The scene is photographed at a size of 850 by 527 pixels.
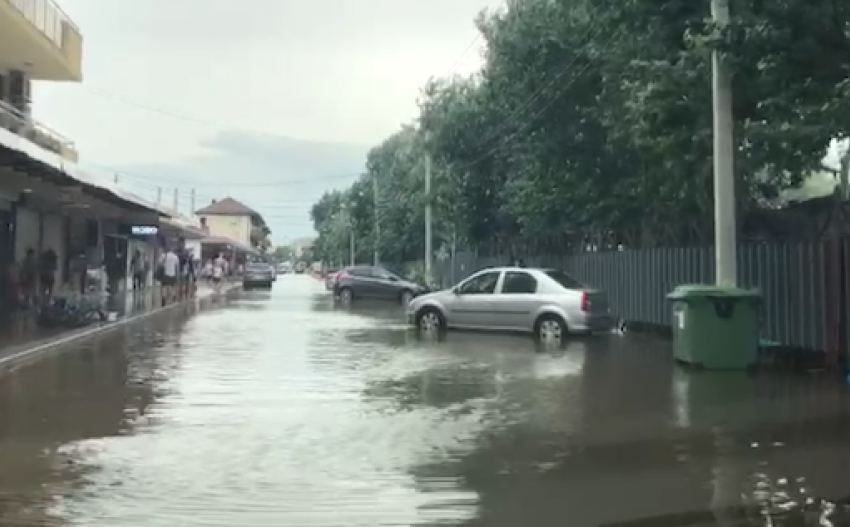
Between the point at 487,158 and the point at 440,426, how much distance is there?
2379 centimetres

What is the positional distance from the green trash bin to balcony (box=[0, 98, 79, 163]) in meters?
14.8

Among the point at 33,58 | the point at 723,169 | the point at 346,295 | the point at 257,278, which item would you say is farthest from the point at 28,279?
the point at 257,278

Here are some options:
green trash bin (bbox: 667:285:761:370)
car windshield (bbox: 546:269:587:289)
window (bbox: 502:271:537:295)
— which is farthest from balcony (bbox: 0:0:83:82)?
green trash bin (bbox: 667:285:761:370)

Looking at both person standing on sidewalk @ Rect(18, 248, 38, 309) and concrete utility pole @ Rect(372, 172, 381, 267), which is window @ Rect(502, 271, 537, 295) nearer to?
person standing on sidewalk @ Rect(18, 248, 38, 309)

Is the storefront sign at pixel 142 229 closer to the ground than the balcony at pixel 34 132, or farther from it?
closer to the ground

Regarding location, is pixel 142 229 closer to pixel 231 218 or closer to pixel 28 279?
pixel 28 279

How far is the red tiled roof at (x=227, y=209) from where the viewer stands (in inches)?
5694

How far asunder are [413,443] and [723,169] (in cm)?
808

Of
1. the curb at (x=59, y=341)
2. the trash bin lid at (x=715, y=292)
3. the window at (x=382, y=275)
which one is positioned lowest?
the curb at (x=59, y=341)

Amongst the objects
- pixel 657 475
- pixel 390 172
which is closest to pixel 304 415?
pixel 657 475

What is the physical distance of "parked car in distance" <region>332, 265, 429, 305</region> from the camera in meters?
39.8

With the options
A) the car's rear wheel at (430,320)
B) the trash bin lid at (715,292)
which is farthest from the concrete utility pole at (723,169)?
the car's rear wheel at (430,320)

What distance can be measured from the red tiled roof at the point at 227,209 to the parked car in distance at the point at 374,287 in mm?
105597

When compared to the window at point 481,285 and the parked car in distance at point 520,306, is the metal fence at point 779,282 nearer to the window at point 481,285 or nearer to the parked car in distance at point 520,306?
the parked car in distance at point 520,306
